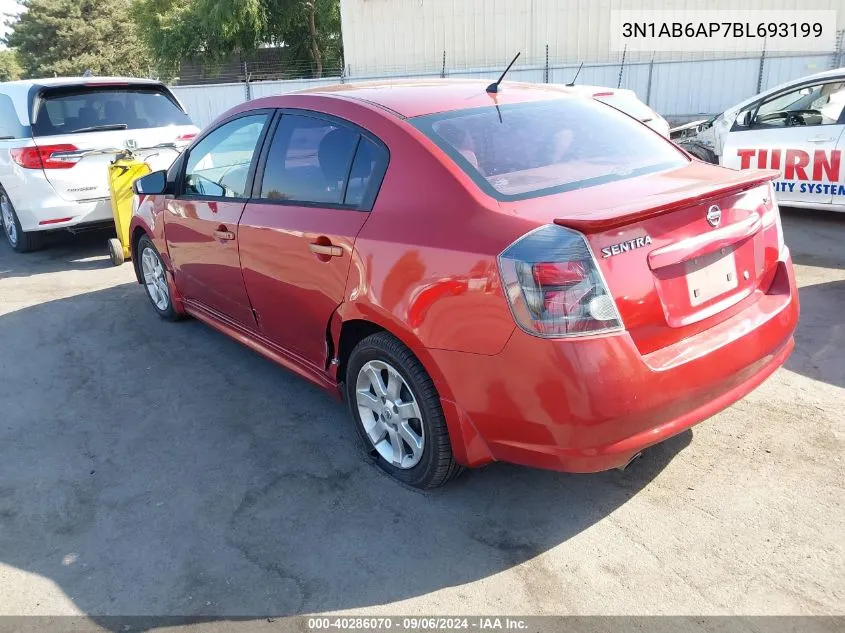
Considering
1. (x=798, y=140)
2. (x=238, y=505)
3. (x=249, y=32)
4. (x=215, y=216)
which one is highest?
(x=249, y=32)

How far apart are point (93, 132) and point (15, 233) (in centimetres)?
168

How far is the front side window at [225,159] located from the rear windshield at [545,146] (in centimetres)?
132

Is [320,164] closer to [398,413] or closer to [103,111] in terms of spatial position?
[398,413]

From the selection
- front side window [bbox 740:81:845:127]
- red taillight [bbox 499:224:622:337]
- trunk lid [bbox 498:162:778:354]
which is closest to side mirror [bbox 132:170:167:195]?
trunk lid [bbox 498:162:778:354]

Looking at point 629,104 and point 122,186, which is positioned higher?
point 629,104

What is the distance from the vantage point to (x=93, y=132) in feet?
24.5

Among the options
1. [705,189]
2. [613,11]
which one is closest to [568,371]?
[705,189]

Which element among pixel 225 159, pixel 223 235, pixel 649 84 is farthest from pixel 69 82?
pixel 649 84

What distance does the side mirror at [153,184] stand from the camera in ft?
16.0

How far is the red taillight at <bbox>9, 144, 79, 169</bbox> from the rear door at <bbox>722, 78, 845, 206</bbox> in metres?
7.17

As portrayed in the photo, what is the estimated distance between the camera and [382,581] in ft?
8.68

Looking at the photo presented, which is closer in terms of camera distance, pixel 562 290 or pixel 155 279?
pixel 562 290

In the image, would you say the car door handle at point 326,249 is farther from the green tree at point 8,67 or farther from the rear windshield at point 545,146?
the green tree at point 8,67

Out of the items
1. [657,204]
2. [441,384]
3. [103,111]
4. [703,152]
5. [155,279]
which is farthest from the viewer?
[703,152]
